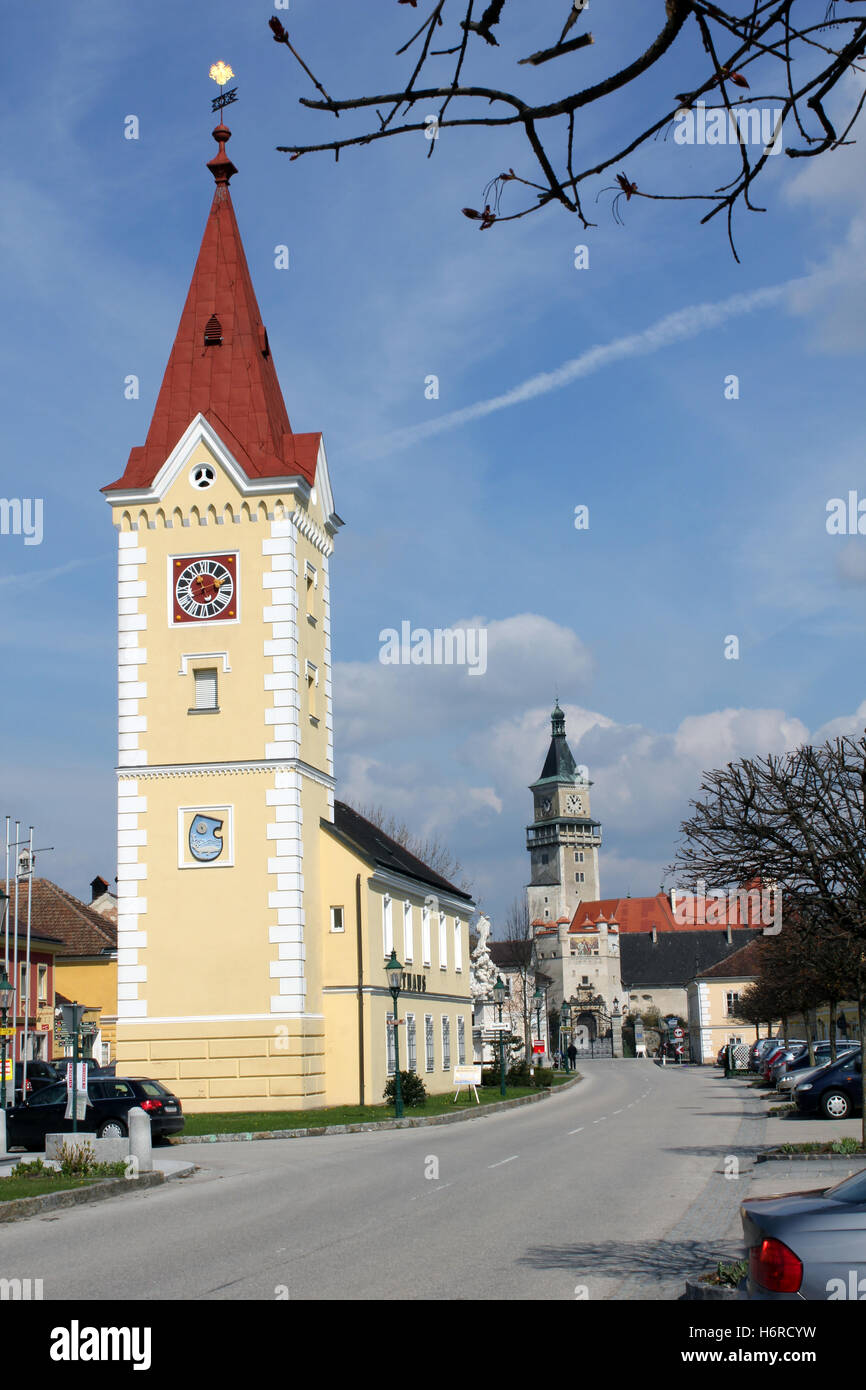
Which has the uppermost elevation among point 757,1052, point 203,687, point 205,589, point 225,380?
point 225,380

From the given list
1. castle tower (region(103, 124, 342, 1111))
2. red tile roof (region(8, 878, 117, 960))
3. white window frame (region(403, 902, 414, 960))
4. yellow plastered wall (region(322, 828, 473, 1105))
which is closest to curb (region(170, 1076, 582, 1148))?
yellow plastered wall (region(322, 828, 473, 1105))

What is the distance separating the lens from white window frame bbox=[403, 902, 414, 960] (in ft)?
151

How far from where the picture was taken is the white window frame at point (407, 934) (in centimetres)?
4609

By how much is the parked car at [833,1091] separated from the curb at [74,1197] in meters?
17.3

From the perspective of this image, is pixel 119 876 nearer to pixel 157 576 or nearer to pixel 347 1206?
pixel 157 576

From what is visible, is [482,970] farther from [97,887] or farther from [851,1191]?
[851,1191]

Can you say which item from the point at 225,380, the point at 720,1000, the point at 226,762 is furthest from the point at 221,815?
the point at 720,1000

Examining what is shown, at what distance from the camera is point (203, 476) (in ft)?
128

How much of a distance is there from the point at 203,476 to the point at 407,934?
16195mm

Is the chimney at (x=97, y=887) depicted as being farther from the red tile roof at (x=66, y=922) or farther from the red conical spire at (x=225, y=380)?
the red conical spire at (x=225, y=380)

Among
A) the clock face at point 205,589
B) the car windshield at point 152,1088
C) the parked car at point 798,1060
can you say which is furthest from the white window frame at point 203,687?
the parked car at point 798,1060

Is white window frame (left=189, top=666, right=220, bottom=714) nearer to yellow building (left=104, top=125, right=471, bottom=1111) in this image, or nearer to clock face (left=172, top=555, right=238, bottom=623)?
yellow building (left=104, top=125, right=471, bottom=1111)

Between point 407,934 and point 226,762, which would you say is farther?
point 407,934
